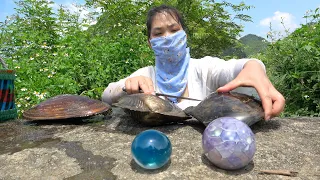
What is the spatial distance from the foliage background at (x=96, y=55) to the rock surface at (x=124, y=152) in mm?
1720

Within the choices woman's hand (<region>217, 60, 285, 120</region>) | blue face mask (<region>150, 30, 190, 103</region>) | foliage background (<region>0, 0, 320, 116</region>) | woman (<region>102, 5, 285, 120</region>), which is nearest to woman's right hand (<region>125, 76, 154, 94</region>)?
woman (<region>102, 5, 285, 120</region>)

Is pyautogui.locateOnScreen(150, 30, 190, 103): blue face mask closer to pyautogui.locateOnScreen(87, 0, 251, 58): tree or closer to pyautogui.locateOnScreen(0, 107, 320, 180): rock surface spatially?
pyautogui.locateOnScreen(0, 107, 320, 180): rock surface

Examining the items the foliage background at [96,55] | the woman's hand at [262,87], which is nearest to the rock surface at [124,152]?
the woman's hand at [262,87]

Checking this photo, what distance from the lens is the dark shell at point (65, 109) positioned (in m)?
2.37

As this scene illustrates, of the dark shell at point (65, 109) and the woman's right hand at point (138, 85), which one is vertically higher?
the woman's right hand at point (138, 85)

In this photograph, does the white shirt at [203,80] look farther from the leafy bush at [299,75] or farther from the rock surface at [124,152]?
the leafy bush at [299,75]

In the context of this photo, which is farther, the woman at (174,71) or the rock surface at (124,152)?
the woman at (174,71)

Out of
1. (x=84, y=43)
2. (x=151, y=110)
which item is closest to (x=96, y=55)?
(x=84, y=43)

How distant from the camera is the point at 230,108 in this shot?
5.97 ft

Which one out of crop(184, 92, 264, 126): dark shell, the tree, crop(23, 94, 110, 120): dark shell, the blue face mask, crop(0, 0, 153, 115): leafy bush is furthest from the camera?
the tree

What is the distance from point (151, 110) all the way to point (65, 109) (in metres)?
0.89

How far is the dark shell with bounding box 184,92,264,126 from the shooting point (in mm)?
1791

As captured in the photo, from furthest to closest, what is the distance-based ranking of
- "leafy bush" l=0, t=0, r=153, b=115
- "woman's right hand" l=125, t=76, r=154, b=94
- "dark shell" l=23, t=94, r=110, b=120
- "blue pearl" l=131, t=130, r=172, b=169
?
"leafy bush" l=0, t=0, r=153, b=115
"dark shell" l=23, t=94, r=110, b=120
"woman's right hand" l=125, t=76, r=154, b=94
"blue pearl" l=131, t=130, r=172, b=169

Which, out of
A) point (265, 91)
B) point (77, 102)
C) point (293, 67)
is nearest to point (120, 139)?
point (77, 102)
